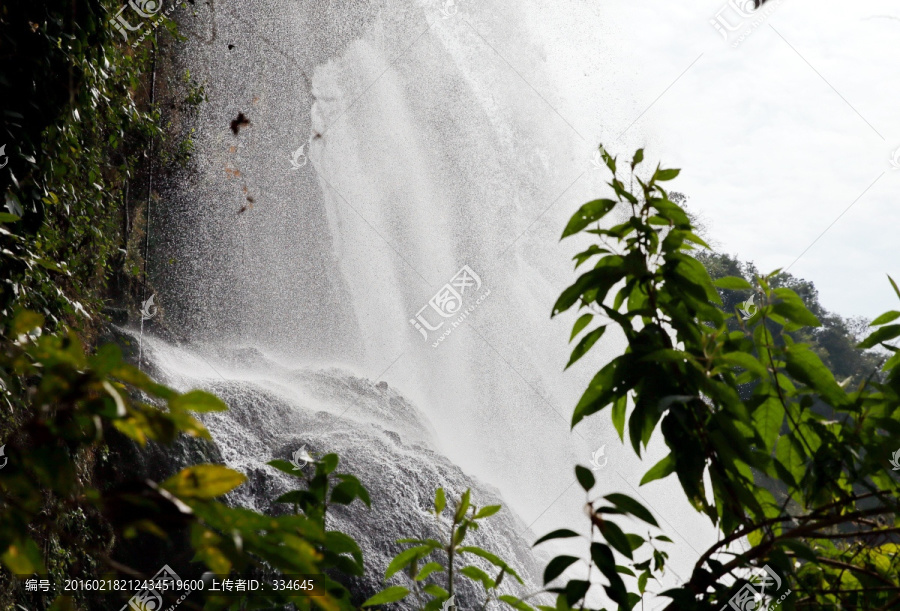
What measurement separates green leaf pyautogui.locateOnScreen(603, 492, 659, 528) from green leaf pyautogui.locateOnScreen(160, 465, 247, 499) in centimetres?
32

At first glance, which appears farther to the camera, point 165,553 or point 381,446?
point 381,446

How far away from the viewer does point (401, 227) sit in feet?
27.9

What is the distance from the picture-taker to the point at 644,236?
70 cm

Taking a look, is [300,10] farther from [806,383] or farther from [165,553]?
[806,383]

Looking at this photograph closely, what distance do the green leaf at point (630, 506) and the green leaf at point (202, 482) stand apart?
12.7 inches

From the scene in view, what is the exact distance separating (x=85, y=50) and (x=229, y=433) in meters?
2.87

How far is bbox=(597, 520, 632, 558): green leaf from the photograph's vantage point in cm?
55

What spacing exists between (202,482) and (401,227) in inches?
325

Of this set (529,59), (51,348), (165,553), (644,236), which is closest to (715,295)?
(644,236)
